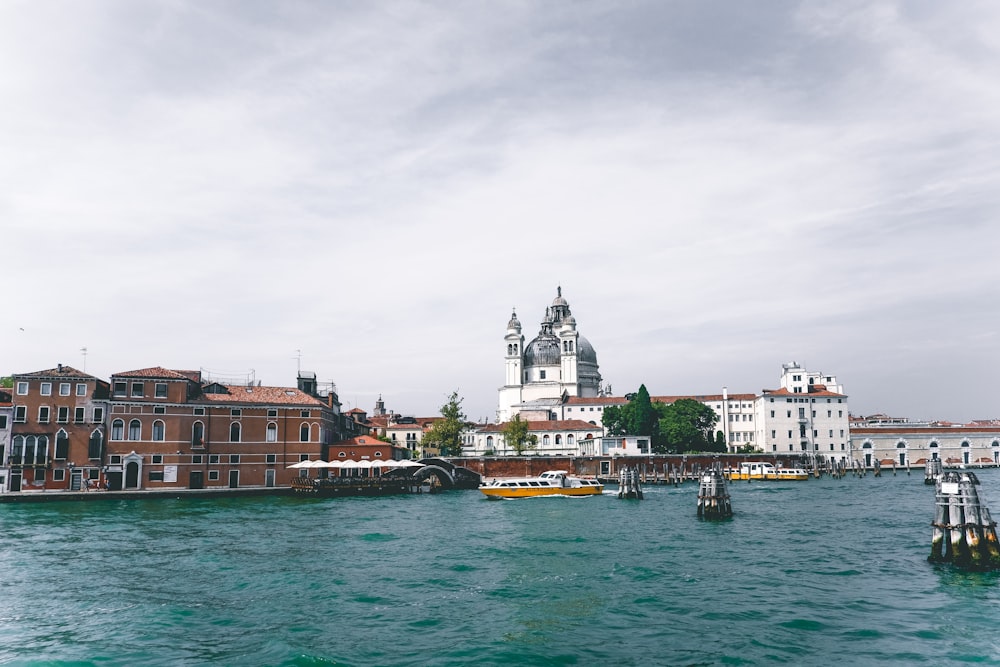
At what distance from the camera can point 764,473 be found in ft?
303

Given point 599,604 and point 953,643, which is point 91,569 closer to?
point 599,604

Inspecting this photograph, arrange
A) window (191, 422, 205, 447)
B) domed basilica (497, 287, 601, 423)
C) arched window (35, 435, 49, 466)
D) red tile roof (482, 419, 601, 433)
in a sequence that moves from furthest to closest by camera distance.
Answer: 1. domed basilica (497, 287, 601, 423)
2. red tile roof (482, 419, 601, 433)
3. window (191, 422, 205, 447)
4. arched window (35, 435, 49, 466)

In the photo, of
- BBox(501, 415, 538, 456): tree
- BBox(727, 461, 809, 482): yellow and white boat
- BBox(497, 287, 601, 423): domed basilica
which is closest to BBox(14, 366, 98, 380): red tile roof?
BBox(501, 415, 538, 456): tree

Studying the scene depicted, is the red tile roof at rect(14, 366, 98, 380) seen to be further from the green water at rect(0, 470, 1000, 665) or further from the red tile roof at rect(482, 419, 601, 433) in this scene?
the red tile roof at rect(482, 419, 601, 433)

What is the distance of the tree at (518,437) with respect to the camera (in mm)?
94250

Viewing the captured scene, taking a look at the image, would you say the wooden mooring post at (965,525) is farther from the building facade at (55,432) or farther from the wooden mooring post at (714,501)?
the building facade at (55,432)

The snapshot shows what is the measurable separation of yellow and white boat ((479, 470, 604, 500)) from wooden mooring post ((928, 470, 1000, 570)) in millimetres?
37621

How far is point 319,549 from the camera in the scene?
32.6m

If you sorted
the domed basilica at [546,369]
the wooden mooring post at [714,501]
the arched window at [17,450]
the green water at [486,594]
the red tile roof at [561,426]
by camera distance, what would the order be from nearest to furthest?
the green water at [486,594]
the wooden mooring post at [714,501]
the arched window at [17,450]
the red tile roof at [561,426]
the domed basilica at [546,369]

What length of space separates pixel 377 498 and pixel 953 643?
158ft

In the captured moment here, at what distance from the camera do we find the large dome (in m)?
129

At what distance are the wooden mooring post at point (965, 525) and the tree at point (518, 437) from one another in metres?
67.1

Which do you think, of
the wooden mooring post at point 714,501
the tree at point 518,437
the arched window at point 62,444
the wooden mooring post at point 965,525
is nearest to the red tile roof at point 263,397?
the arched window at point 62,444

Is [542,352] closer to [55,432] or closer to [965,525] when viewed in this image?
[55,432]
